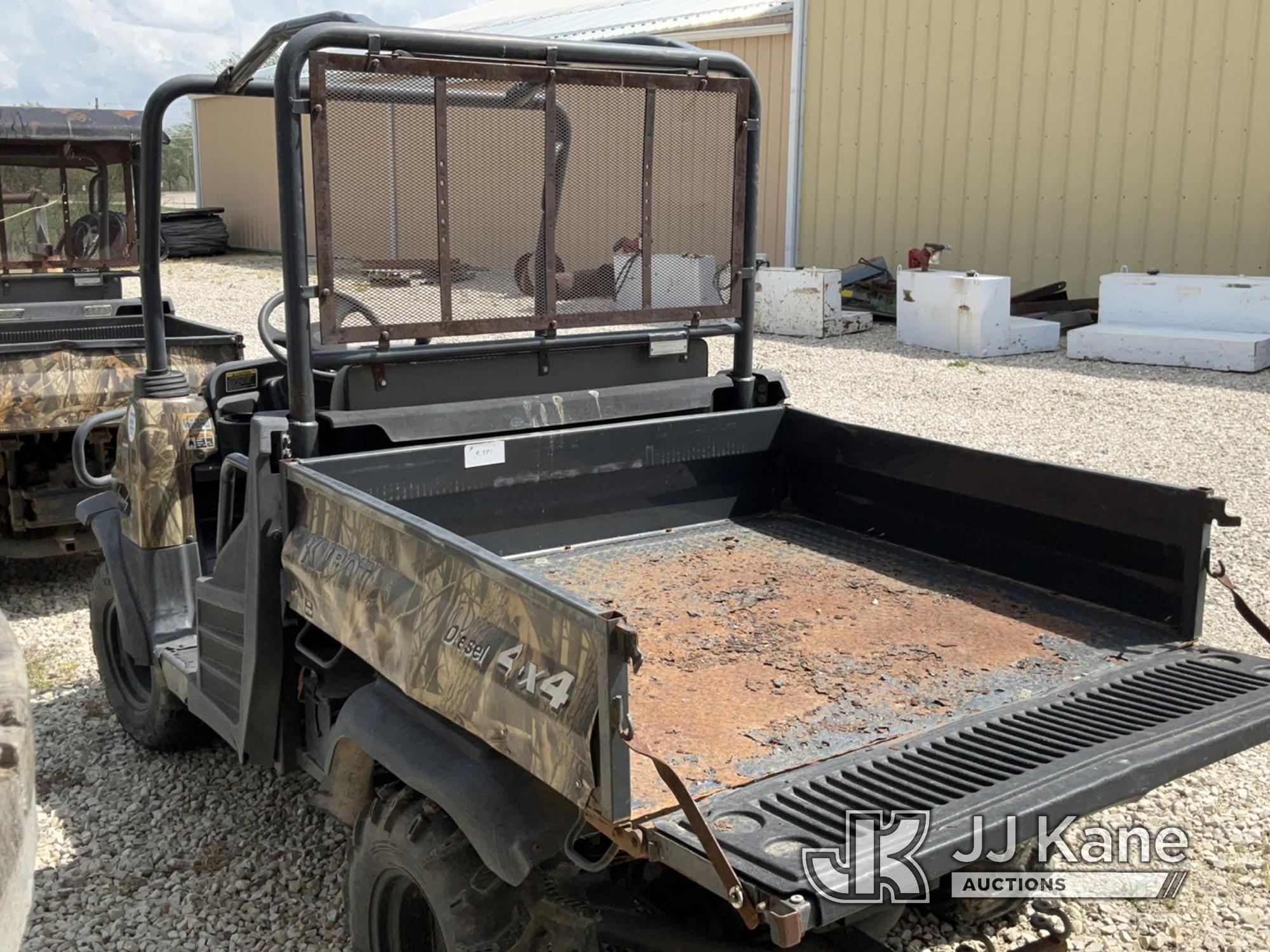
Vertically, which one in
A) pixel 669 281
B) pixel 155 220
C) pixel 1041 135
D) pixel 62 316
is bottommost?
pixel 62 316

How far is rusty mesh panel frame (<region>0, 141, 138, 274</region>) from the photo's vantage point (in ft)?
25.5

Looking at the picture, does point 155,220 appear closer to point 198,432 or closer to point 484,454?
point 198,432

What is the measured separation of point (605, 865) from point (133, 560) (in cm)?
261

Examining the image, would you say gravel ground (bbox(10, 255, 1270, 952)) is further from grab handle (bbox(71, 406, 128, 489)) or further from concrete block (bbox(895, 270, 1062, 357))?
concrete block (bbox(895, 270, 1062, 357))

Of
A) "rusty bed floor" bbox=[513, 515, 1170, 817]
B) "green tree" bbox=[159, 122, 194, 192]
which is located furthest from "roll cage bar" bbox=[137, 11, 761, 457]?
"green tree" bbox=[159, 122, 194, 192]

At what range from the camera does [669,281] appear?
424 cm

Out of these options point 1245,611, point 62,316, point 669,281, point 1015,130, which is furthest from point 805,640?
point 1015,130

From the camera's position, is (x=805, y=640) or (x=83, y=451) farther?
(x=83, y=451)

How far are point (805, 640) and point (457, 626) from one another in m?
1.18

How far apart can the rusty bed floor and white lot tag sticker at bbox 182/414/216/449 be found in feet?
3.89

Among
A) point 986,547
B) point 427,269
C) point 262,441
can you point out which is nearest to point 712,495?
point 986,547

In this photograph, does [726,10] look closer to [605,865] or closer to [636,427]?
[636,427]

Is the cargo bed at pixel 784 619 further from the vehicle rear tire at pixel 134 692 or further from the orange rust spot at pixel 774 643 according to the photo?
the vehicle rear tire at pixel 134 692

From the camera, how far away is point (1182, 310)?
1234cm
